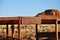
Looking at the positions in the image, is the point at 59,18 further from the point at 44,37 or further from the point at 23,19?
the point at 44,37

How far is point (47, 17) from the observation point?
11.3 meters

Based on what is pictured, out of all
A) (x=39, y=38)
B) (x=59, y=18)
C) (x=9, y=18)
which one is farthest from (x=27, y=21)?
(x=39, y=38)

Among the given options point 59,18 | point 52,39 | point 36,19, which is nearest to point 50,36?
point 52,39

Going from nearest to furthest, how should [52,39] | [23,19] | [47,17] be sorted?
[23,19] → [47,17] → [52,39]

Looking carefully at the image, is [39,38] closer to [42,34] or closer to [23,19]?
[42,34]

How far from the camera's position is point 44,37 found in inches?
575

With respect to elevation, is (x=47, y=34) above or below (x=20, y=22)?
below

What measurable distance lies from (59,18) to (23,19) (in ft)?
8.12

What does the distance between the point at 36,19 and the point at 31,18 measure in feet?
1.02

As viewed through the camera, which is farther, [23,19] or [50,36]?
[50,36]

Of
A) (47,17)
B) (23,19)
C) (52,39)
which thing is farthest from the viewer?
(52,39)

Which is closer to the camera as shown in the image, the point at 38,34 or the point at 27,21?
the point at 27,21

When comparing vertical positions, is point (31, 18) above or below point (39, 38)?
above

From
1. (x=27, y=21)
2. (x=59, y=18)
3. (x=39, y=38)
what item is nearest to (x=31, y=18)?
(x=27, y=21)
